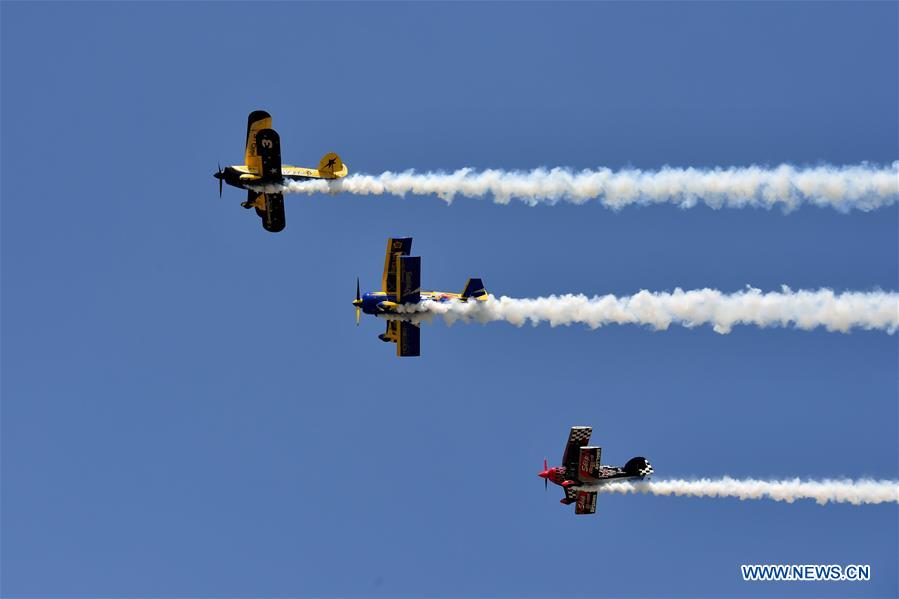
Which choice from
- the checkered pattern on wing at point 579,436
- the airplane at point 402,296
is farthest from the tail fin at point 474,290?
the checkered pattern on wing at point 579,436

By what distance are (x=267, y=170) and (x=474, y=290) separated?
9.76m

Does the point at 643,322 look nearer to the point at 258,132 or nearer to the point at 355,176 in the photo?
the point at 355,176

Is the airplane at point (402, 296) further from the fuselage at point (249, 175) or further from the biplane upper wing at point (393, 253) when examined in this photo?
the fuselage at point (249, 175)

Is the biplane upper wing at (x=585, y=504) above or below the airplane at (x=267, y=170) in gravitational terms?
below

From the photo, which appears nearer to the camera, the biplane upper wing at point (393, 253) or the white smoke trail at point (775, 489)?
the white smoke trail at point (775, 489)

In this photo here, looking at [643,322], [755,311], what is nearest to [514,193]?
[643,322]

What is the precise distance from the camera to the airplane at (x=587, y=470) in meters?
59.2

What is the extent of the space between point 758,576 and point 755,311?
12150 millimetres

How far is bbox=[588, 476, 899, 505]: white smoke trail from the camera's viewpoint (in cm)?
5100

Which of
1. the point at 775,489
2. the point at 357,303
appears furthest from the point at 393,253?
the point at 775,489

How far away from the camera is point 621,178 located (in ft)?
179

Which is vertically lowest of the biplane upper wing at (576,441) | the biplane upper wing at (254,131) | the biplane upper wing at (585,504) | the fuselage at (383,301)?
the biplane upper wing at (585,504)

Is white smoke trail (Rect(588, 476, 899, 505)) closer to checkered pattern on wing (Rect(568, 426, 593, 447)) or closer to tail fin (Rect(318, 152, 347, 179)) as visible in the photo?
checkered pattern on wing (Rect(568, 426, 593, 447))

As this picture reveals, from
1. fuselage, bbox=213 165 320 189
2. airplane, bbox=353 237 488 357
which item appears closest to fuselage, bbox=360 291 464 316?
airplane, bbox=353 237 488 357
